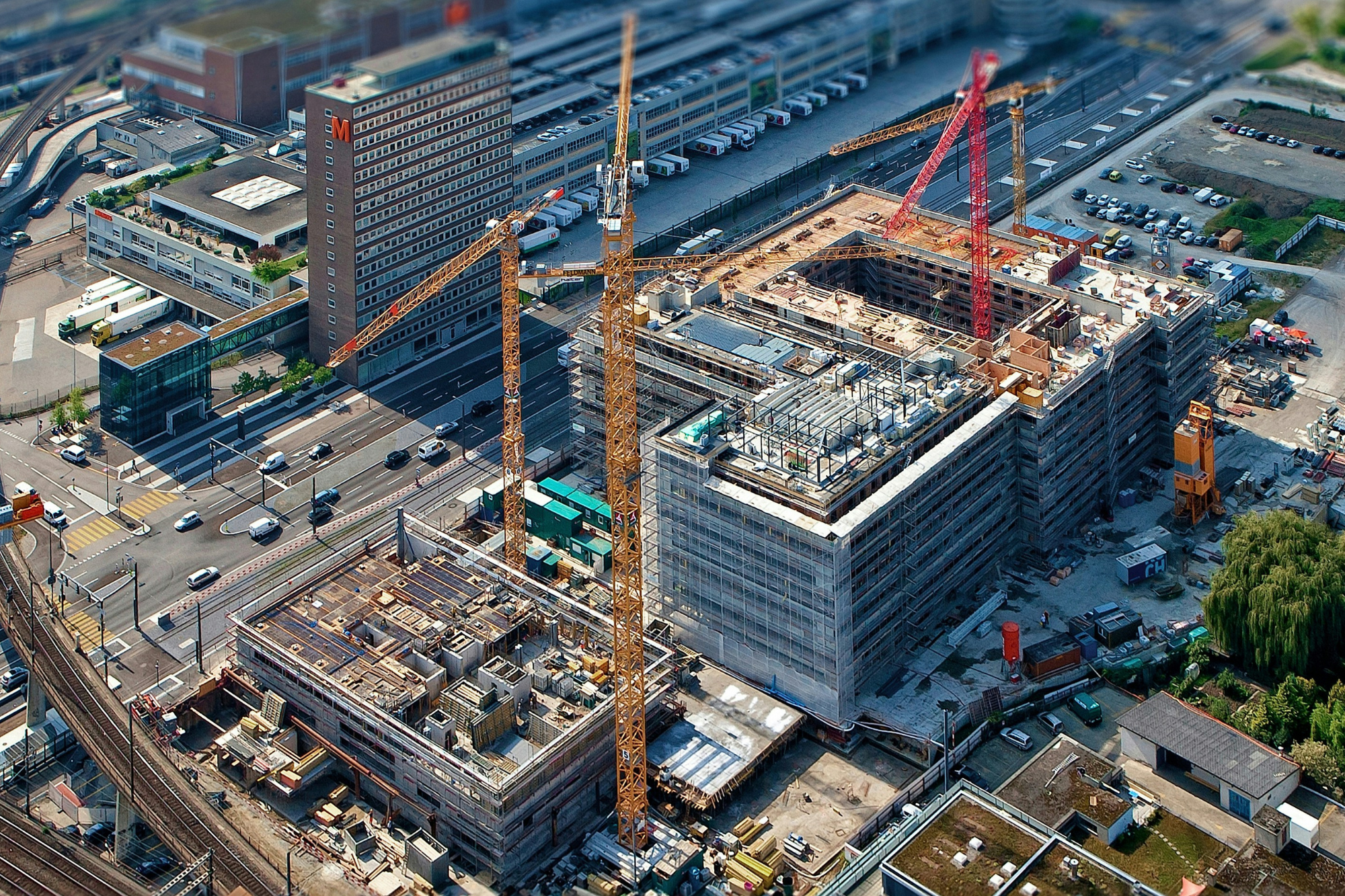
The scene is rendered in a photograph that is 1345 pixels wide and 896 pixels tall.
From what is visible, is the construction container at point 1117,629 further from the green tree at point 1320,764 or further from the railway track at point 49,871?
the railway track at point 49,871

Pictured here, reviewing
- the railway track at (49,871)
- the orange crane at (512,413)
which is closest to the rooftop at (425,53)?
the orange crane at (512,413)

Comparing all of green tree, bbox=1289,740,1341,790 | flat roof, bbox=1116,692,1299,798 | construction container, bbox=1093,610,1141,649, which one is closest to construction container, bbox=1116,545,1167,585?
construction container, bbox=1093,610,1141,649

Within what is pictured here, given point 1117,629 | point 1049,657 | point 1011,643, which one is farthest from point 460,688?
point 1117,629

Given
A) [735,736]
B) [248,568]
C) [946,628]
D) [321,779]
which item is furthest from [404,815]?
[946,628]

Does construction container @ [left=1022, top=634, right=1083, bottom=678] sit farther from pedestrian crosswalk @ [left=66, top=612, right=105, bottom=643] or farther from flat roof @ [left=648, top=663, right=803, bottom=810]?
pedestrian crosswalk @ [left=66, top=612, right=105, bottom=643]

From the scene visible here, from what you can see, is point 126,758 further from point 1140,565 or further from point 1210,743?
point 1140,565

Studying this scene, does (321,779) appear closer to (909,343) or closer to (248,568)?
(248,568)
